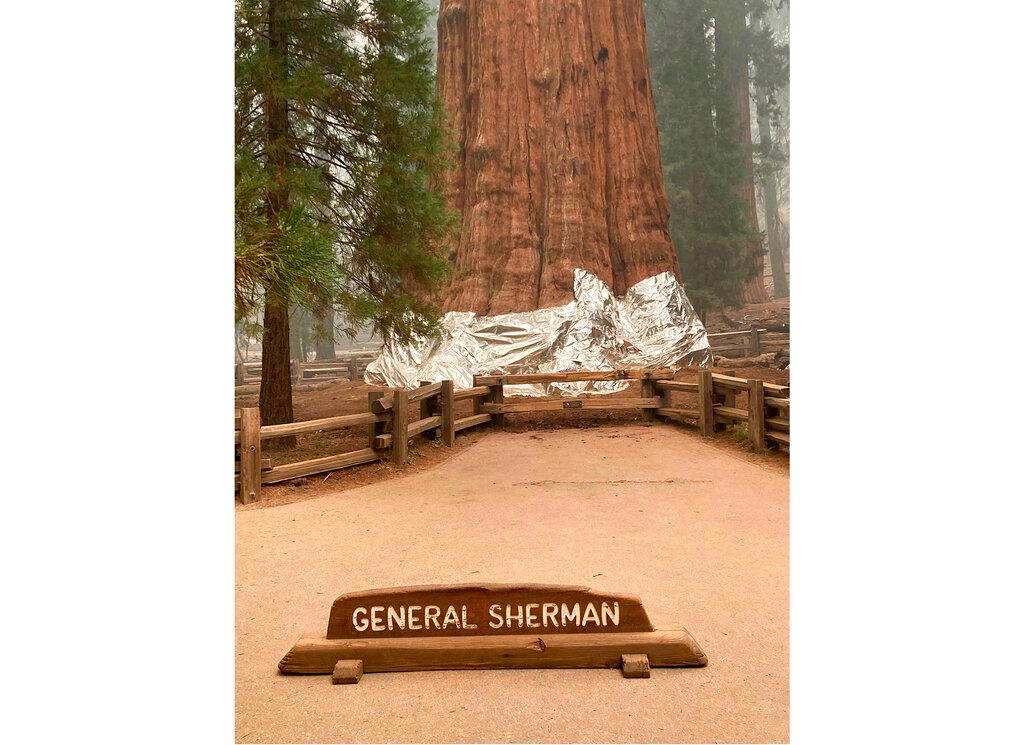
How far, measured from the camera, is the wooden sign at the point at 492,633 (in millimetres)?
1758

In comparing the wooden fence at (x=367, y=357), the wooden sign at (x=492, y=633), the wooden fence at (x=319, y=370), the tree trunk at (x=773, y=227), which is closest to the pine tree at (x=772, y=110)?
the tree trunk at (x=773, y=227)

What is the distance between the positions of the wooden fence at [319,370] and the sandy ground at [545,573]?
6.52m

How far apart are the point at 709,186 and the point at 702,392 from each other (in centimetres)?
840

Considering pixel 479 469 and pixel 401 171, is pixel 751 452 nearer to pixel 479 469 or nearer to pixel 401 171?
pixel 479 469

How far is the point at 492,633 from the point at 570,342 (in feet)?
23.0

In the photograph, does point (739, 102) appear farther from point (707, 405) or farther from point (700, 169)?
point (707, 405)

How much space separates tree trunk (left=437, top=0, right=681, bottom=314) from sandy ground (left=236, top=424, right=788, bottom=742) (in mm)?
3628

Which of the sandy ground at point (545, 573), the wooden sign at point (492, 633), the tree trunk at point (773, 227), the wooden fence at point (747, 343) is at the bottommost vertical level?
the sandy ground at point (545, 573)

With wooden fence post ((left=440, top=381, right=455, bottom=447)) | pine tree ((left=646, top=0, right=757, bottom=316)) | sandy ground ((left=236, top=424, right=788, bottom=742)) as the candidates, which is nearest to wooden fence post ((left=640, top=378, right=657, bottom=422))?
sandy ground ((left=236, top=424, right=788, bottom=742))

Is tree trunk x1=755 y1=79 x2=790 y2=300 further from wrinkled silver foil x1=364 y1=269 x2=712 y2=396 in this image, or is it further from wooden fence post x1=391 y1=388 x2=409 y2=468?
wooden fence post x1=391 y1=388 x2=409 y2=468

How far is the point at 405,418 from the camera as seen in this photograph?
5.11 m

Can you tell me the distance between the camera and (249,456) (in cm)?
→ 402

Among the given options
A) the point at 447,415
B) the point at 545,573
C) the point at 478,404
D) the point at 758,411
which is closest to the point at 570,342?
the point at 478,404

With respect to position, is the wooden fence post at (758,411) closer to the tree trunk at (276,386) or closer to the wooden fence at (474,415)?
the wooden fence at (474,415)
